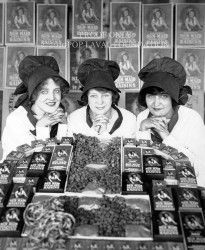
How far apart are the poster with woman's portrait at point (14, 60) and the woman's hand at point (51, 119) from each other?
1.02 m

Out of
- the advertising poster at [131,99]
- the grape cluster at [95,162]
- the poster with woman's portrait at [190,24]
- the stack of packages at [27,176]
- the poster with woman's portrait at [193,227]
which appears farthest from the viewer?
the advertising poster at [131,99]

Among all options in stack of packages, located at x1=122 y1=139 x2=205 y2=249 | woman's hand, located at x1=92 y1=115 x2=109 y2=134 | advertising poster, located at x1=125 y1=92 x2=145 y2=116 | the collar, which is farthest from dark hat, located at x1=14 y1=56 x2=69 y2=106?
advertising poster, located at x1=125 y1=92 x2=145 y2=116

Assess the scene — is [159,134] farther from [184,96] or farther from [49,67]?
[49,67]

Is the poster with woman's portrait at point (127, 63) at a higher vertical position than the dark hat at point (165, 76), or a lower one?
higher

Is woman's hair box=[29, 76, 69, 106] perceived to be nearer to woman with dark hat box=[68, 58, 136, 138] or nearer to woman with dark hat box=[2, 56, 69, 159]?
woman with dark hat box=[2, 56, 69, 159]

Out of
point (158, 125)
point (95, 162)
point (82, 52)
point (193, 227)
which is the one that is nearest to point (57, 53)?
point (82, 52)

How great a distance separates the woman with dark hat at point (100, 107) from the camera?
254 cm

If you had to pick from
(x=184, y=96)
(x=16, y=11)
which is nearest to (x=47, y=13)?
(x=16, y=11)

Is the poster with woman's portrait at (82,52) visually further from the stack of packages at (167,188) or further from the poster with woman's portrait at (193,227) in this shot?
the poster with woman's portrait at (193,227)

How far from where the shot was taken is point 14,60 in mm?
3559

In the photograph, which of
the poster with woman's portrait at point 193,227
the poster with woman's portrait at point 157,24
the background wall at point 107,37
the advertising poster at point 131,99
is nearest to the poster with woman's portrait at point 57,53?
the background wall at point 107,37

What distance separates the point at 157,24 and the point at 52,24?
880mm

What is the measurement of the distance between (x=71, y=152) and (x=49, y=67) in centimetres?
85

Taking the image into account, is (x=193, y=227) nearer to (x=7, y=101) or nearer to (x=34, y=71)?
(x=34, y=71)
